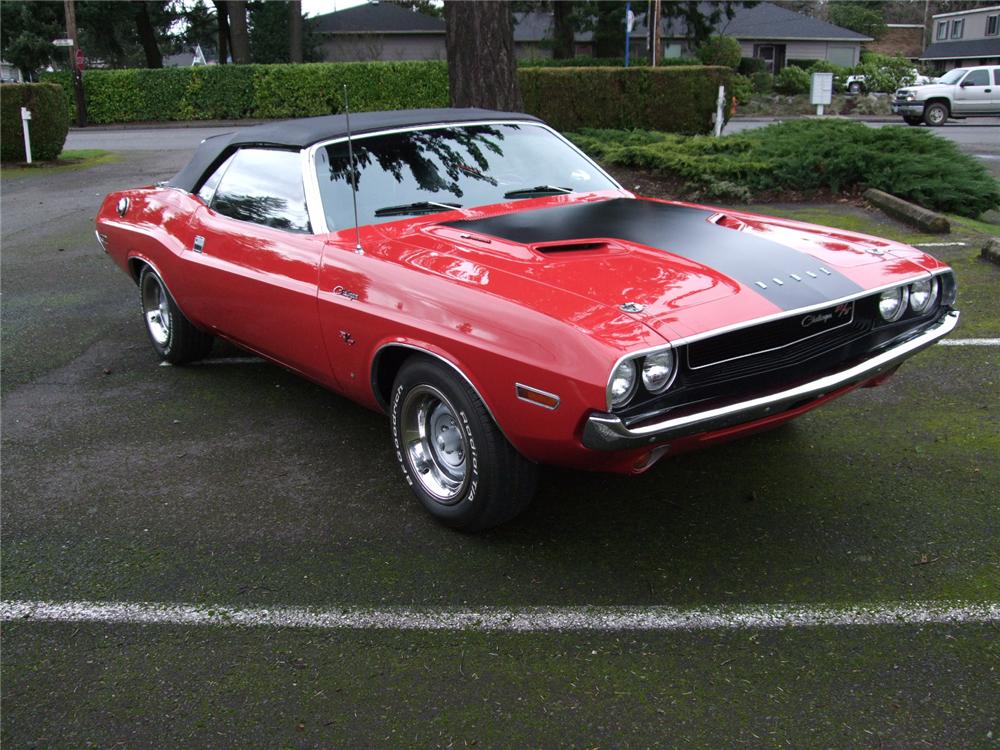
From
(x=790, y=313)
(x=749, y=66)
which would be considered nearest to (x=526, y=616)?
(x=790, y=313)

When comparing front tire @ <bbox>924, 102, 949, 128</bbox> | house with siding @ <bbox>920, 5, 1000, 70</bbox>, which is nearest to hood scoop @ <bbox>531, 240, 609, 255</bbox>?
front tire @ <bbox>924, 102, 949, 128</bbox>

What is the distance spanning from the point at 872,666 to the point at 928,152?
956cm

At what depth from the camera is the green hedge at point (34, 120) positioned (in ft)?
56.3

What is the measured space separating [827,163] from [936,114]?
18.3 meters

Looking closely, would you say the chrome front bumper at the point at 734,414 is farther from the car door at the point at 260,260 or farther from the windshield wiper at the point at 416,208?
the windshield wiper at the point at 416,208

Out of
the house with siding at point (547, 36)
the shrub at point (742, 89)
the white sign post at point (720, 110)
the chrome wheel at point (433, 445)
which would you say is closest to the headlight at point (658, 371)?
the chrome wheel at point (433, 445)

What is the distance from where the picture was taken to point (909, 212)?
9.48 metres

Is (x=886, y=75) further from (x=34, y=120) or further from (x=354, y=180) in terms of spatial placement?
(x=354, y=180)

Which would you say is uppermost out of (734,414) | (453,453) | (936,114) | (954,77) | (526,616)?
(954,77)

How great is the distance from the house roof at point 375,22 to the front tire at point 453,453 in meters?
47.5

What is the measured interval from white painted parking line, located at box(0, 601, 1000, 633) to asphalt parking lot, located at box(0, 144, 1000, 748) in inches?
1.0

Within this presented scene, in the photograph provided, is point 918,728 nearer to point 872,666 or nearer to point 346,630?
point 872,666

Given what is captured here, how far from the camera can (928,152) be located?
1069cm

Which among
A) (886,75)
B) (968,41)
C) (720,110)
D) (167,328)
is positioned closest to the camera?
(167,328)
